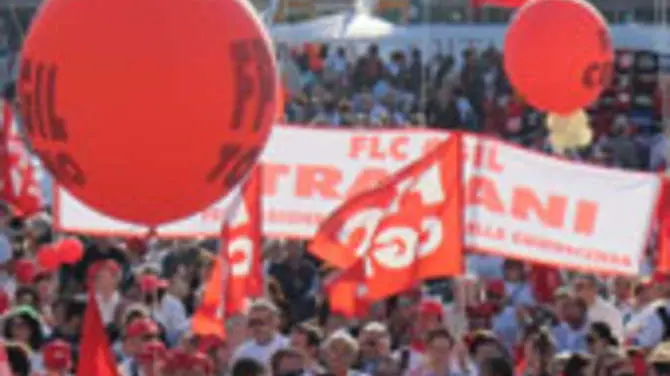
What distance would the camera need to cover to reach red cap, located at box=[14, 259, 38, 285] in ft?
46.5

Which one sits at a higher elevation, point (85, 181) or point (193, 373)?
point (85, 181)

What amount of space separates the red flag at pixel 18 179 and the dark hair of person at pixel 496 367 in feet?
21.7

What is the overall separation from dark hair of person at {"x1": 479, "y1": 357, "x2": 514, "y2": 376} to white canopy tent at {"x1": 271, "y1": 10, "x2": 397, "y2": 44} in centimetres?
1713

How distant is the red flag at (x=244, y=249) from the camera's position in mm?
12867

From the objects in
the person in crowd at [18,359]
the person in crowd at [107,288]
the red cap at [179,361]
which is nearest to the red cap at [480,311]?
the person in crowd at [107,288]

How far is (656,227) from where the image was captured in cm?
1581

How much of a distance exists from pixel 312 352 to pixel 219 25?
3921mm

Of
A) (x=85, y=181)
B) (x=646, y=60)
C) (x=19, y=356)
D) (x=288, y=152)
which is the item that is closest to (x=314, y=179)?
(x=288, y=152)

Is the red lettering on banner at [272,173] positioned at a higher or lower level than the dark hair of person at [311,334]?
higher

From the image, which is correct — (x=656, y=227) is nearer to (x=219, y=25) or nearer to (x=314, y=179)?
(x=314, y=179)

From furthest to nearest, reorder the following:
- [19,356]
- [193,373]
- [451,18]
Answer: [451,18], [19,356], [193,373]

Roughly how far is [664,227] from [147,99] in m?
6.55

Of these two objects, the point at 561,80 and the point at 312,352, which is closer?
the point at 312,352

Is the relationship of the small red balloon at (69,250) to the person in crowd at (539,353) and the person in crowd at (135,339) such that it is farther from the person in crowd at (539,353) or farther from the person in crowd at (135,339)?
the person in crowd at (539,353)
